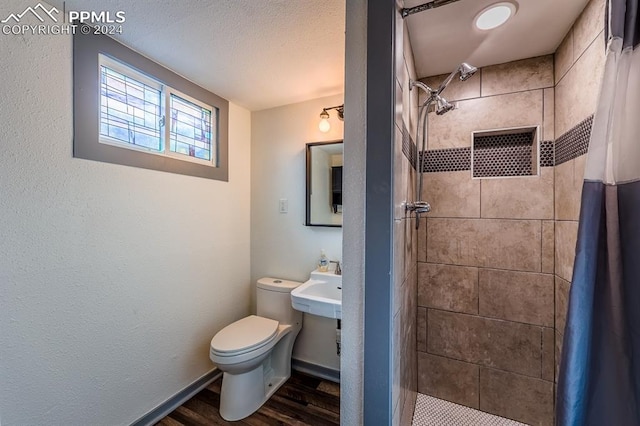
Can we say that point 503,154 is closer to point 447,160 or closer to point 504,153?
point 504,153

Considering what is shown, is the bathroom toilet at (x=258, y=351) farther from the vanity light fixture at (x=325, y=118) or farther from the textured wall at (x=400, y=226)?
the vanity light fixture at (x=325, y=118)

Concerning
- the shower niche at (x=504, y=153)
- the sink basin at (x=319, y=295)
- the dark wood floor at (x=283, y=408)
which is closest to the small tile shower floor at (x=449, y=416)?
the dark wood floor at (x=283, y=408)

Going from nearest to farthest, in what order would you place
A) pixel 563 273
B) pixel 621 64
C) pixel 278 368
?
pixel 621 64 < pixel 563 273 < pixel 278 368

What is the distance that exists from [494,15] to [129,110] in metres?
1.97

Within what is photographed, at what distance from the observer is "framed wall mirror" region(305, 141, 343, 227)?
2.03 metres

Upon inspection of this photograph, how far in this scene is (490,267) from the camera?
158cm

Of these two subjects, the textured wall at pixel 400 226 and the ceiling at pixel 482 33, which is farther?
the ceiling at pixel 482 33

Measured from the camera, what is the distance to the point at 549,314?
4.78 feet

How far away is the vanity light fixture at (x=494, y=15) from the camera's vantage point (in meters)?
1.11

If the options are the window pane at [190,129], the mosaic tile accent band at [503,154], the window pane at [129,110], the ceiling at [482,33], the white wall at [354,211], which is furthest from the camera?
the window pane at [190,129]

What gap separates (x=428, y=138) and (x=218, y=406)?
7.33 ft

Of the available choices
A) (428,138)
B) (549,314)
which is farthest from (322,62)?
(549,314)

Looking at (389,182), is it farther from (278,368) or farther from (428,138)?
(278,368)

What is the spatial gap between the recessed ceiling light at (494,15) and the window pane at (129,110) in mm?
1876
